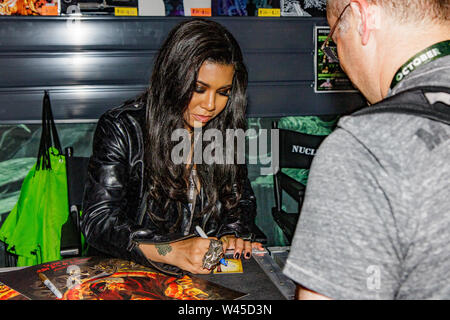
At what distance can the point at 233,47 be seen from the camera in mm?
1812

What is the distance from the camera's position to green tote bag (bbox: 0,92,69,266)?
8.15 feet

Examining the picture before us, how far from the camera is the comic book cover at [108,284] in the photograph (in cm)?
111

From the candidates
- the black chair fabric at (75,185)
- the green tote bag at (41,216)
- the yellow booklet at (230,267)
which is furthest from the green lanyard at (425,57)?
the green tote bag at (41,216)

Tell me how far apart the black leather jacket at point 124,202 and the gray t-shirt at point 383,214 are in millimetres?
879

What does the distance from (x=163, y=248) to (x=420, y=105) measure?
107 cm

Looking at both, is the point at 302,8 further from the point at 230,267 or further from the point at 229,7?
the point at 230,267

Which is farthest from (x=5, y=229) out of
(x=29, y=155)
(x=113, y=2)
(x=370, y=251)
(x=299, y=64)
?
(x=370, y=251)

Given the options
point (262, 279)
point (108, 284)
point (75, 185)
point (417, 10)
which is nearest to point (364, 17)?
point (417, 10)

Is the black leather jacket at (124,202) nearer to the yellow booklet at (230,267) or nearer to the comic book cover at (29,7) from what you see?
the yellow booklet at (230,267)

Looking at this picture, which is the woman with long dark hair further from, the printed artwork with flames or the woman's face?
the printed artwork with flames

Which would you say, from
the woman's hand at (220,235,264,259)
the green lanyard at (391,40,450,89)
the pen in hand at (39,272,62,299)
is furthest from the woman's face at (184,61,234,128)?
the green lanyard at (391,40,450,89)

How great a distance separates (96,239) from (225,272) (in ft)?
1.81

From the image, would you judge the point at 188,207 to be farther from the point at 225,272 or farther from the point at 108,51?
the point at 108,51

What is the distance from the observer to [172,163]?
1.89 metres
